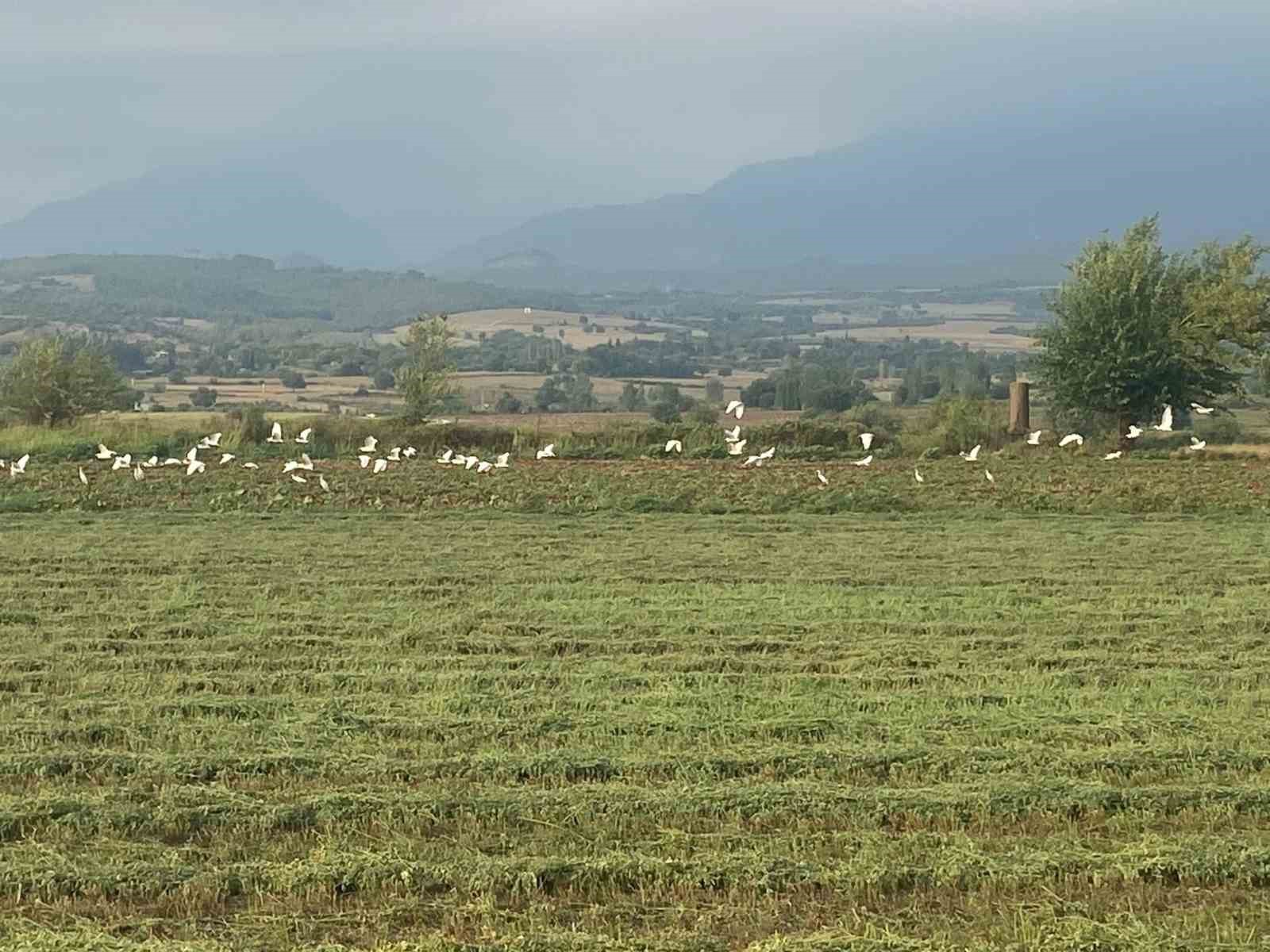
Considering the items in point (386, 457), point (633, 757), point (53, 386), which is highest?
point (53, 386)

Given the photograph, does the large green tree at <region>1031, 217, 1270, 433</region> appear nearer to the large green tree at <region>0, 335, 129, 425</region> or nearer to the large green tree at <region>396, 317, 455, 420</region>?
the large green tree at <region>396, 317, 455, 420</region>

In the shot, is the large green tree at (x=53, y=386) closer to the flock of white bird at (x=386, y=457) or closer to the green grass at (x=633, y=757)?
the flock of white bird at (x=386, y=457)

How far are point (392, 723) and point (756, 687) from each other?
230cm

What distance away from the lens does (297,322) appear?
10962 centimetres

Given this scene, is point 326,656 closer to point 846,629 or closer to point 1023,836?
point 846,629

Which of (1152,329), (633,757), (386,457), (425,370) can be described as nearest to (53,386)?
(425,370)

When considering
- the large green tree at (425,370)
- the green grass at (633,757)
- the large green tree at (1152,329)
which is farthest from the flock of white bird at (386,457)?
the green grass at (633,757)

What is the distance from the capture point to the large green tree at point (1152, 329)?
27.7 meters

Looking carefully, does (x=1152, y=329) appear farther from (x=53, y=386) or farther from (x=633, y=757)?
(x=633, y=757)

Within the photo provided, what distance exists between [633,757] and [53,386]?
26.5m

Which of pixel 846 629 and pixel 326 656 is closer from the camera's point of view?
pixel 326 656

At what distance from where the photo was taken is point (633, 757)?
750 centimetres

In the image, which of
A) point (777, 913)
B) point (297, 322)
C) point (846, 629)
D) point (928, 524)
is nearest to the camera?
point (777, 913)

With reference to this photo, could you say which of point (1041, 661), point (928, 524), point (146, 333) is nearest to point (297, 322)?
point (146, 333)
